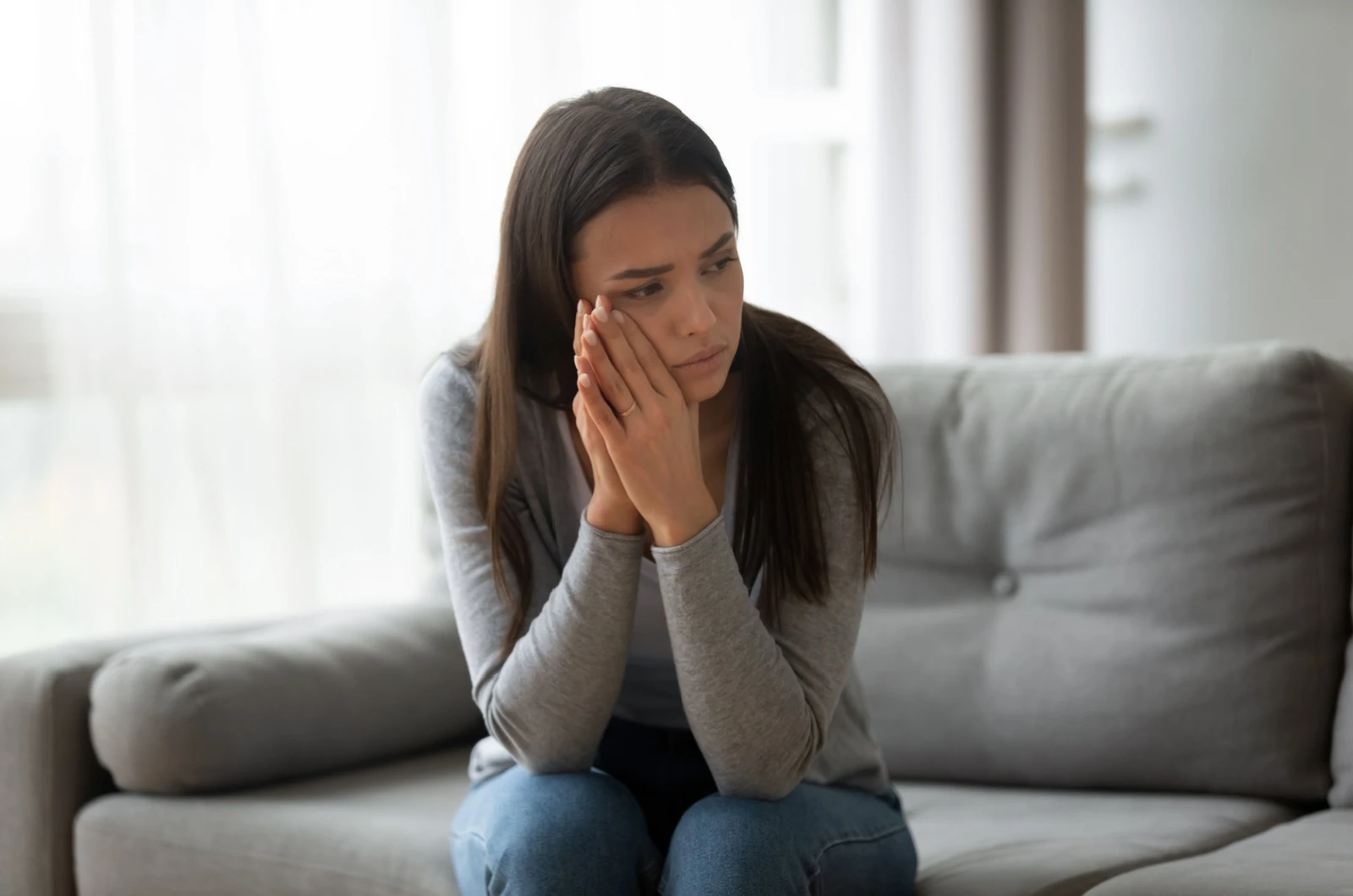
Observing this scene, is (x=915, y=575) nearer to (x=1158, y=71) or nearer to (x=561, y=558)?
(x=561, y=558)

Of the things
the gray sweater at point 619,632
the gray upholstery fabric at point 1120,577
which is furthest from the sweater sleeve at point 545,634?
the gray upholstery fabric at point 1120,577

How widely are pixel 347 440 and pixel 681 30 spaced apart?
108 centimetres

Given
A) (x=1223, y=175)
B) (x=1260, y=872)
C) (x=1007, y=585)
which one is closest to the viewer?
(x=1260, y=872)

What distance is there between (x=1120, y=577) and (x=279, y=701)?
0.95 metres

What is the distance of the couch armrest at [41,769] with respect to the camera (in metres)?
1.61

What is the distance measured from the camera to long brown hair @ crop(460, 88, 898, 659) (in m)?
1.23

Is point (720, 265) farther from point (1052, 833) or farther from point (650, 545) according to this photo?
point (1052, 833)

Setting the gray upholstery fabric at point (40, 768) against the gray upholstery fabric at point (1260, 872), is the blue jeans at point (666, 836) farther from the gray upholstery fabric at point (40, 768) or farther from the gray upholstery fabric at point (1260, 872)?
the gray upholstery fabric at point (40, 768)

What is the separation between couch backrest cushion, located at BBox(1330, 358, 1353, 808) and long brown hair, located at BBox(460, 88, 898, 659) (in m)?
0.58

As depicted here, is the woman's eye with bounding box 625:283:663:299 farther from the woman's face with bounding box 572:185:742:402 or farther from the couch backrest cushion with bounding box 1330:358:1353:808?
the couch backrest cushion with bounding box 1330:358:1353:808

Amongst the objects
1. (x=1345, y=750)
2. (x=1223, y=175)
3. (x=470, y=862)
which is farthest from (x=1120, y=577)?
(x=1223, y=175)

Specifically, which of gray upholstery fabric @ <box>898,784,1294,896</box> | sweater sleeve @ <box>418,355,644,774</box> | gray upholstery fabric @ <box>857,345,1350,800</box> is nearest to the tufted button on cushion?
gray upholstery fabric @ <box>857,345,1350,800</box>

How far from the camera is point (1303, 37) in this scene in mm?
2918

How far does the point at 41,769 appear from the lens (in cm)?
162
